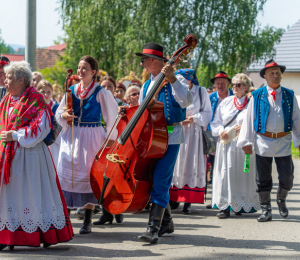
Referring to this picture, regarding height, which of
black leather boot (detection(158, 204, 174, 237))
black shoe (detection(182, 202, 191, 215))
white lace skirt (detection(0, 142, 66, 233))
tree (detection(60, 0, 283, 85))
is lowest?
black shoe (detection(182, 202, 191, 215))

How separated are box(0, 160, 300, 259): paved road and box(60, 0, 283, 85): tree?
14.2 meters

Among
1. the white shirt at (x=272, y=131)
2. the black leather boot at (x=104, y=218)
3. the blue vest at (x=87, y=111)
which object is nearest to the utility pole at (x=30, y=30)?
the blue vest at (x=87, y=111)

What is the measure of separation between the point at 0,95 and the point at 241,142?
3436 millimetres

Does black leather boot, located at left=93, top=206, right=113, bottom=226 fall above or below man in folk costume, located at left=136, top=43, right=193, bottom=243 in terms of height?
below

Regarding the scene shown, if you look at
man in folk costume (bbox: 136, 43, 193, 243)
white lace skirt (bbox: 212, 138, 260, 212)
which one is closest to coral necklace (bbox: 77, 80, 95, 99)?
man in folk costume (bbox: 136, 43, 193, 243)

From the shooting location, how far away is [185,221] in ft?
22.2

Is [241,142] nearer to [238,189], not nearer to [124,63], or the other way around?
[238,189]

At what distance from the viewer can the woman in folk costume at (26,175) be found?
4.78 meters

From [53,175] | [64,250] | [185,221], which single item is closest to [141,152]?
[53,175]

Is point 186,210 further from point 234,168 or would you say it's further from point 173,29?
point 173,29

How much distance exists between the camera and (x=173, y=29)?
830 inches

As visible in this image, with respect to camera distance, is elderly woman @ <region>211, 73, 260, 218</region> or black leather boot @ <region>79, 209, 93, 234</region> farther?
elderly woman @ <region>211, 73, 260, 218</region>

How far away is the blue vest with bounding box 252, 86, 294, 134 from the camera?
670 cm

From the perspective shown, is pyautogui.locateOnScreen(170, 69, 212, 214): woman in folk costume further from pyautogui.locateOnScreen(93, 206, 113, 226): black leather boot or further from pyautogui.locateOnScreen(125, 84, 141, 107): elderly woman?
pyautogui.locateOnScreen(93, 206, 113, 226): black leather boot
